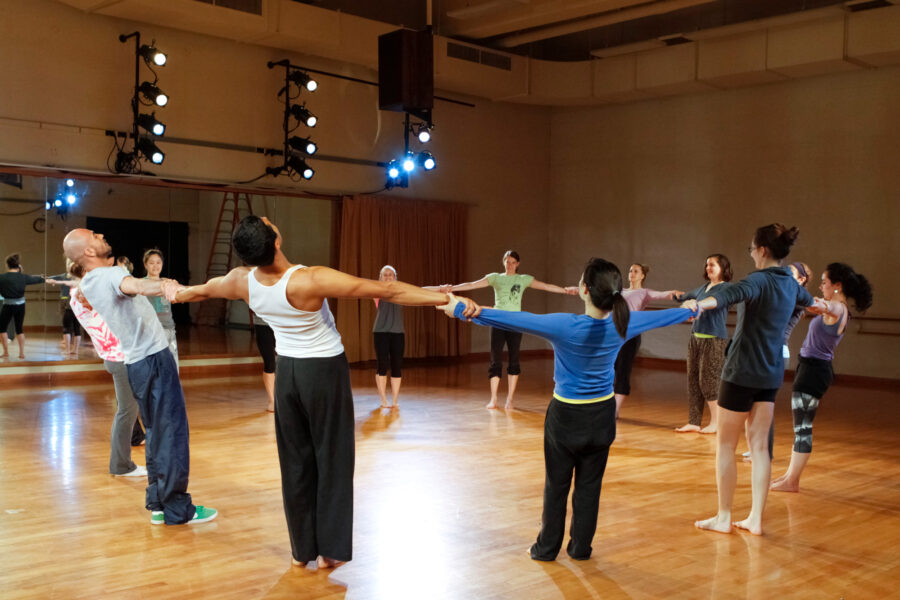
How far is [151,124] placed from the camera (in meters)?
9.00

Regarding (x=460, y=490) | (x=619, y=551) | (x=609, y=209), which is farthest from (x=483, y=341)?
(x=619, y=551)

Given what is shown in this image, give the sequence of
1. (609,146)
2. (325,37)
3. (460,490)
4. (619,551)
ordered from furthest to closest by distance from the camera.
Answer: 1. (609,146)
2. (325,37)
3. (460,490)
4. (619,551)

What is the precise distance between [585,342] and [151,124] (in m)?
7.03

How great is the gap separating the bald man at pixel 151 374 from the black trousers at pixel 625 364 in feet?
13.3

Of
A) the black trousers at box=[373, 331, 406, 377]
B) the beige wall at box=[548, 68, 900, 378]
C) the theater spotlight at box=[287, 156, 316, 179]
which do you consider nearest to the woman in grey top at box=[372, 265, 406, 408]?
the black trousers at box=[373, 331, 406, 377]

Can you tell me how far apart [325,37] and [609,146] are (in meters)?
4.97

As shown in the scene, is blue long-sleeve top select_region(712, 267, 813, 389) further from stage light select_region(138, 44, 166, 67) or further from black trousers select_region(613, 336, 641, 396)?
stage light select_region(138, 44, 166, 67)

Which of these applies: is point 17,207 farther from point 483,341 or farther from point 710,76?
point 710,76

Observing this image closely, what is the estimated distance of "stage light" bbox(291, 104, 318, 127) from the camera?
1016 cm

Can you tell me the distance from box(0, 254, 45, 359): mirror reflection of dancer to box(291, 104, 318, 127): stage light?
3.44 meters

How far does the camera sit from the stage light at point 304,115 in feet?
33.3

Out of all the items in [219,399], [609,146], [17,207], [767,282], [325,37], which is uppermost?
[325,37]

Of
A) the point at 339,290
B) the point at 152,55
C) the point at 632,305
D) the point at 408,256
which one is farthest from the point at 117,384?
the point at 408,256

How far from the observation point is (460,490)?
4.89 m
